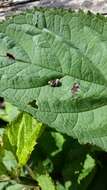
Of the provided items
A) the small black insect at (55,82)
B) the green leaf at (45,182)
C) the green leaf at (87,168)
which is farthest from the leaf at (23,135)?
the small black insect at (55,82)

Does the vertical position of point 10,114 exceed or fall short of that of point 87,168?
it exceeds it

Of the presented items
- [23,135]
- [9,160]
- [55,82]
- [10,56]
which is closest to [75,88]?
[55,82]

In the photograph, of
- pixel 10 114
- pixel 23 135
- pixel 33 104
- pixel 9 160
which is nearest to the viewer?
pixel 33 104

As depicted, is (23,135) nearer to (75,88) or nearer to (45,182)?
(45,182)

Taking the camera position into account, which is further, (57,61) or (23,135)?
(23,135)

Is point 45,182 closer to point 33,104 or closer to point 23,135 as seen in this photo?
point 23,135

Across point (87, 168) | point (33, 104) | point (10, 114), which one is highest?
point (33, 104)

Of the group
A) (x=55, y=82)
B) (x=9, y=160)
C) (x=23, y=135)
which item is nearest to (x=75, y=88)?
(x=55, y=82)

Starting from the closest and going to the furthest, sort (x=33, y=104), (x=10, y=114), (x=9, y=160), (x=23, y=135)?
(x=33, y=104) → (x=23, y=135) → (x=9, y=160) → (x=10, y=114)

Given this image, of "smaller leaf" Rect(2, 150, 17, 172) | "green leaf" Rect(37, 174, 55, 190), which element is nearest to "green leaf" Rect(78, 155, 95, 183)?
"green leaf" Rect(37, 174, 55, 190)
